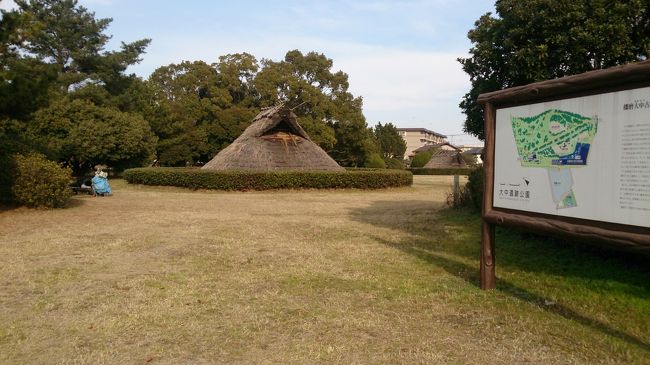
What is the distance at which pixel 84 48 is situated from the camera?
34.5 m

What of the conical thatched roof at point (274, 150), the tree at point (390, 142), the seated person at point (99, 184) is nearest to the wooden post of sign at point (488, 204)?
the seated person at point (99, 184)

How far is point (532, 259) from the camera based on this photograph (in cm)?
695

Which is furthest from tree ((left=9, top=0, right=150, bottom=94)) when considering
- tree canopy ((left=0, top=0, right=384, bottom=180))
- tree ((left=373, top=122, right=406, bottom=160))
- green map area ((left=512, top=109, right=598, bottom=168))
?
tree ((left=373, top=122, right=406, bottom=160))

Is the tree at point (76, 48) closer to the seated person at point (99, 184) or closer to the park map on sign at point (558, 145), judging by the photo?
the seated person at point (99, 184)

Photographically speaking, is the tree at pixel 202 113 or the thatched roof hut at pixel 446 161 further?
the thatched roof hut at pixel 446 161

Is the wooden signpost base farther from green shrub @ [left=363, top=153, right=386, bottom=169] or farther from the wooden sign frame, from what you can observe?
green shrub @ [left=363, top=153, right=386, bottom=169]

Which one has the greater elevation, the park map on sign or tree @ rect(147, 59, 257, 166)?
tree @ rect(147, 59, 257, 166)

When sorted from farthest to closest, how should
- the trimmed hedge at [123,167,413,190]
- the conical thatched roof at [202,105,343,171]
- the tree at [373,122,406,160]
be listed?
the tree at [373,122,406,160], the conical thatched roof at [202,105,343,171], the trimmed hedge at [123,167,413,190]

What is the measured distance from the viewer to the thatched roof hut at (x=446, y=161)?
5881 centimetres

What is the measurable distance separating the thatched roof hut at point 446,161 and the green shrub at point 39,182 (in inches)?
1954

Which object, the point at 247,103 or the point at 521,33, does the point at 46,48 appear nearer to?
the point at 247,103

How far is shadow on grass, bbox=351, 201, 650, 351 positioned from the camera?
5.00 m

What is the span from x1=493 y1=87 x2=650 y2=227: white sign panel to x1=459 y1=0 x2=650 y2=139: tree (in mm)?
3257

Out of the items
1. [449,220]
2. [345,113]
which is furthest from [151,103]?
[449,220]
